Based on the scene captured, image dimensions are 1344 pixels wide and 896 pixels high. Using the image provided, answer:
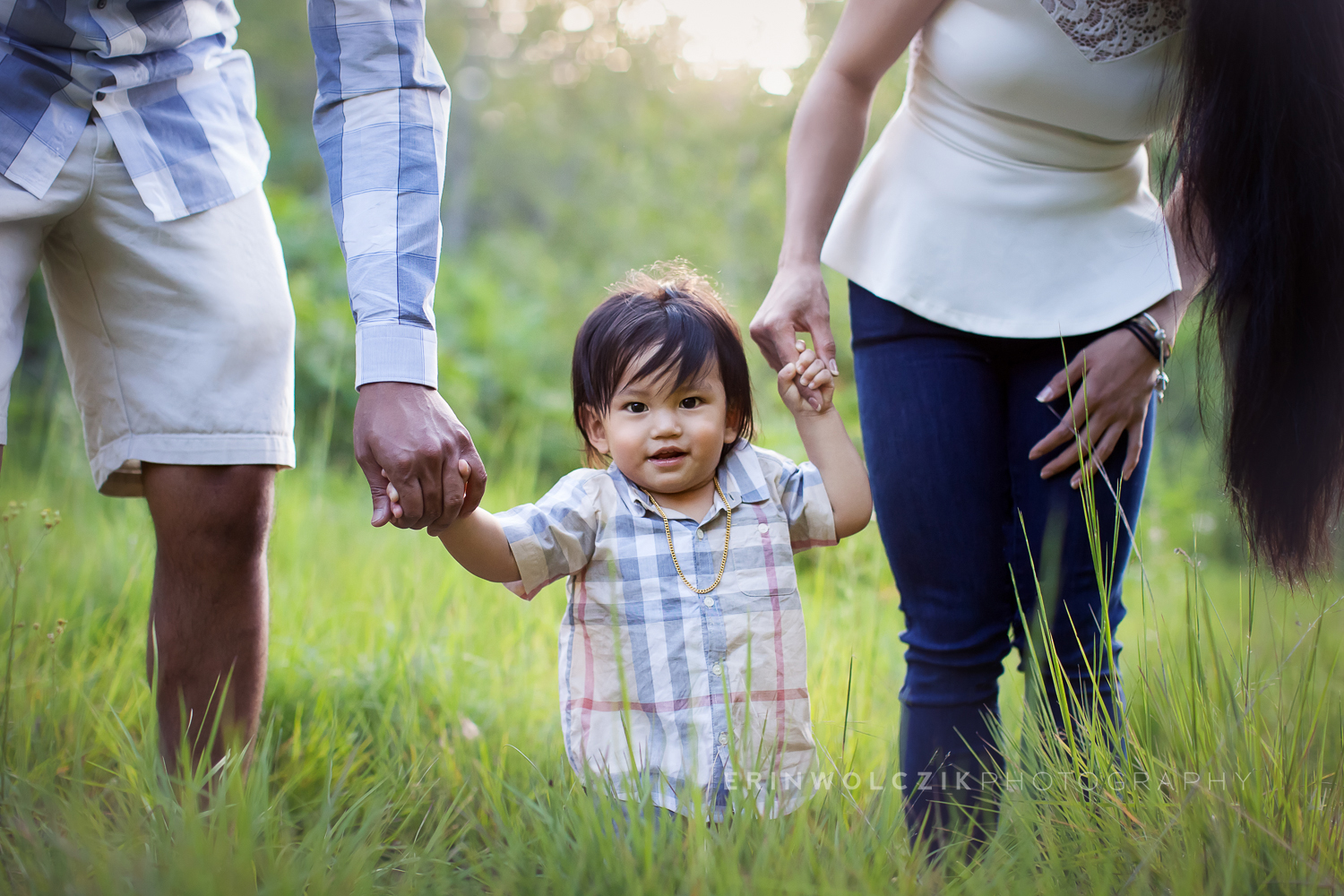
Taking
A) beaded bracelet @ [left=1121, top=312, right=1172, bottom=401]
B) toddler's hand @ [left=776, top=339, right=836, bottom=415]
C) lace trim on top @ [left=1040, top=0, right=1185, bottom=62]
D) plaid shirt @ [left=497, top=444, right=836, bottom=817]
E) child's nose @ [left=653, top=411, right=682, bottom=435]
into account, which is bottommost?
plaid shirt @ [left=497, top=444, right=836, bottom=817]

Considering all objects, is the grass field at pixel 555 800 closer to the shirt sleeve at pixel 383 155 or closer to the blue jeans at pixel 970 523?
the blue jeans at pixel 970 523

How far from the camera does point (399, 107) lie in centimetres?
142

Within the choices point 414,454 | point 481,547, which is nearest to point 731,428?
point 481,547

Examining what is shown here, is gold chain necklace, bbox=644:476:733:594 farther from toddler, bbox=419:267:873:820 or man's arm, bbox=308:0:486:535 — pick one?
man's arm, bbox=308:0:486:535

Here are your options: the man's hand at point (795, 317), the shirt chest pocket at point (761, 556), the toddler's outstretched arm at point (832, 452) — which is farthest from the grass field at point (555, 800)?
the man's hand at point (795, 317)

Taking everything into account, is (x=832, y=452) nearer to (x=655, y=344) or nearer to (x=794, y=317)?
(x=794, y=317)

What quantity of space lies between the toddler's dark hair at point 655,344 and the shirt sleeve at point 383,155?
0.93 ft

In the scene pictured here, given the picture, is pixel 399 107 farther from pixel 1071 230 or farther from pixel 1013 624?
pixel 1013 624

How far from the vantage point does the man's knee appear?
1439 mm

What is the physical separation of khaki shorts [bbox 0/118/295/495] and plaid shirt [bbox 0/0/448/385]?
48 millimetres

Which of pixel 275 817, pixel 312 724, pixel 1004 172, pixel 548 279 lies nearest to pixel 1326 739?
pixel 1004 172

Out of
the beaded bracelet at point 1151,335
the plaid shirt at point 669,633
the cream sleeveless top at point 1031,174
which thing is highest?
the cream sleeveless top at point 1031,174

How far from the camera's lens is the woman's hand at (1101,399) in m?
1.43

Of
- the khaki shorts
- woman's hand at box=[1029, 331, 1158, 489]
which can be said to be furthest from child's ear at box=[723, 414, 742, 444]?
the khaki shorts
